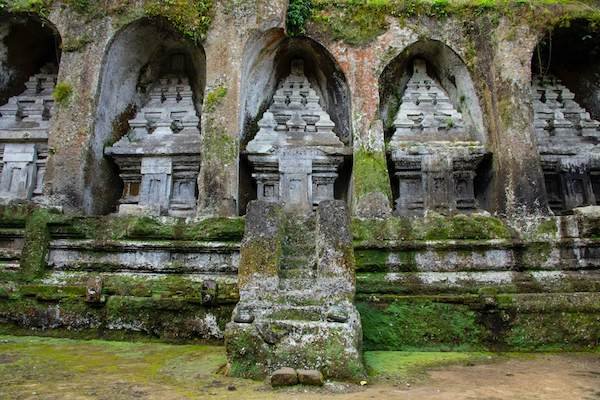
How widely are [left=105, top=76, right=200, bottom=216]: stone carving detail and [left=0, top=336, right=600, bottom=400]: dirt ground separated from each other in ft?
15.0

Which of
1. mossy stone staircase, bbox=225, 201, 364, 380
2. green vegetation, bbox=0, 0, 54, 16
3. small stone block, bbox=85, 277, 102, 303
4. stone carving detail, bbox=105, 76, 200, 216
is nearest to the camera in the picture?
mossy stone staircase, bbox=225, 201, 364, 380

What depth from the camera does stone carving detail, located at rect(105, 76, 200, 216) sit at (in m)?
9.91

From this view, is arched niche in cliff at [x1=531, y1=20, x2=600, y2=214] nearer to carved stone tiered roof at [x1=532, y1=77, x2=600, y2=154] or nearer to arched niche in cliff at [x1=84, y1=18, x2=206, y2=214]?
carved stone tiered roof at [x1=532, y1=77, x2=600, y2=154]

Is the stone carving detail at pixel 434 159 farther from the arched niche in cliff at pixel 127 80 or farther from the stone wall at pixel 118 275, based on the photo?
the arched niche in cliff at pixel 127 80

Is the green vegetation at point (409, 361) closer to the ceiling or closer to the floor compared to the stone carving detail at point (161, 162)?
closer to the floor

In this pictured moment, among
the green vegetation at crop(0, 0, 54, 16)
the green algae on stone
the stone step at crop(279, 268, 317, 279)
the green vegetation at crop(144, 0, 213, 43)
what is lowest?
the green algae on stone

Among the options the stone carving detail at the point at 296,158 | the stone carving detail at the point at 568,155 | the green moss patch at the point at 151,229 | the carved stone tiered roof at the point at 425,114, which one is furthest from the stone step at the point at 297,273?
the stone carving detail at the point at 568,155

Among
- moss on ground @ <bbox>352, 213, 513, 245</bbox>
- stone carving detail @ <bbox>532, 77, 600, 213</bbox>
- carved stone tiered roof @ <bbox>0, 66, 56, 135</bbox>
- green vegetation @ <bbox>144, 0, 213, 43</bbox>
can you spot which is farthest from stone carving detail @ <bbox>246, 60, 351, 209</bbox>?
carved stone tiered roof @ <bbox>0, 66, 56, 135</bbox>

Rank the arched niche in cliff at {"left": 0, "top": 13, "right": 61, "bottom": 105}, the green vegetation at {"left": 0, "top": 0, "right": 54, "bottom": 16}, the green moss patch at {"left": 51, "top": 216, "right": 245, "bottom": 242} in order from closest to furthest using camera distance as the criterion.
Result: the green moss patch at {"left": 51, "top": 216, "right": 245, "bottom": 242} < the green vegetation at {"left": 0, "top": 0, "right": 54, "bottom": 16} < the arched niche in cliff at {"left": 0, "top": 13, "right": 61, "bottom": 105}

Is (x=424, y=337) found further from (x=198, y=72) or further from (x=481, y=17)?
(x=198, y=72)

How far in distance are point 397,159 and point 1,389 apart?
7.72 m

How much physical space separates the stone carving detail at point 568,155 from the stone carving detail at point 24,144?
10506 millimetres

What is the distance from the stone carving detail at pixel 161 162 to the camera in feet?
32.5

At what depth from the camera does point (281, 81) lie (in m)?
11.0
